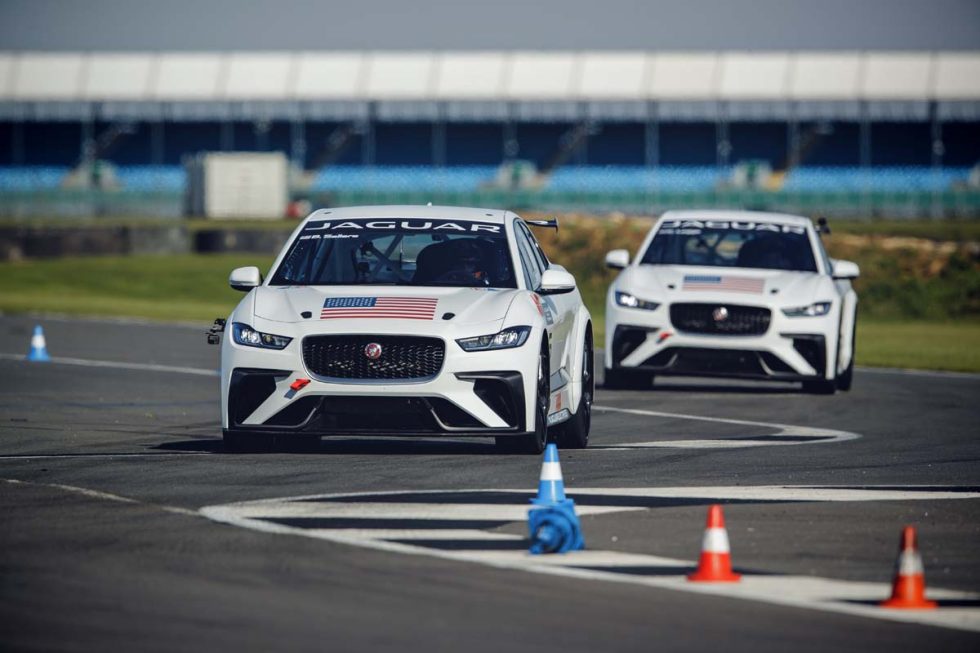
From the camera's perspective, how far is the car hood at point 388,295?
11922 mm

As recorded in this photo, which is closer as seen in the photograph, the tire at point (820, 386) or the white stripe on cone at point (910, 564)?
the white stripe on cone at point (910, 564)

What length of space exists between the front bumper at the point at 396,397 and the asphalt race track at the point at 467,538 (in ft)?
0.89

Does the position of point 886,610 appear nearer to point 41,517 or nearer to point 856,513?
point 856,513

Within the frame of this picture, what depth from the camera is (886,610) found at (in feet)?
23.2

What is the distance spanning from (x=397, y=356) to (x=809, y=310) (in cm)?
759

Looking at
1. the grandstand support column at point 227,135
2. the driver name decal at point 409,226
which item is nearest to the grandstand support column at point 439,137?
the grandstand support column at point 227,135

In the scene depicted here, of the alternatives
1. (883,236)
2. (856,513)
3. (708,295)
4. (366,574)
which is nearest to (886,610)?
(366,574)

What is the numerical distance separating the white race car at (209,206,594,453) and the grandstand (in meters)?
61.0

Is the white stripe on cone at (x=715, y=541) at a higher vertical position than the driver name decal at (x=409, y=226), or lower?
lower

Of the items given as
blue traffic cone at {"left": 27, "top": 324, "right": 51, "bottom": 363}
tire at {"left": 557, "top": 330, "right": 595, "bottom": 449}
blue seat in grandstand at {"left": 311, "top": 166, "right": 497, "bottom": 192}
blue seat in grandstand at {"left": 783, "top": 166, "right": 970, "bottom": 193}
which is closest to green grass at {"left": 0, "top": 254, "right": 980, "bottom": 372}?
blue traffic cone at {"left": 27, "top": 324, "right": 51, "bottom": 363}

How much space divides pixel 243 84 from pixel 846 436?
222 feet

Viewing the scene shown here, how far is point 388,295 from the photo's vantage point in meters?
12.1

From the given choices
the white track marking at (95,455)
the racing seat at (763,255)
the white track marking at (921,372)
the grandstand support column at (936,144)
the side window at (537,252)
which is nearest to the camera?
the white track marking at (95,455)

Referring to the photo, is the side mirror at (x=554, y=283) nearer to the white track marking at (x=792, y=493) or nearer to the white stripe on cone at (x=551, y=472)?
the white track marking at (x=792, y=493)
